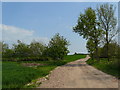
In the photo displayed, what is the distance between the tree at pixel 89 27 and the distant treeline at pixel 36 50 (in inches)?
541

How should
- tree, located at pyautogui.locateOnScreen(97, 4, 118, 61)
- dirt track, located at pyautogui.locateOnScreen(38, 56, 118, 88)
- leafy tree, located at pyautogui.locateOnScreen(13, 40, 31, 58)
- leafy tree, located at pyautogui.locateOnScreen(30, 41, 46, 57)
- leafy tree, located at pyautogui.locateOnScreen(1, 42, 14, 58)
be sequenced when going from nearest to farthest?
dirt track, located at pyautogui.locateOnScreen(38, 56, 118, 88) → tree, located at pyautogui.locateOnScreen(97, 4, 118, 61) → leafy tree, located at pyautogui.locateOnScreen(1, 42, 14, 58) → leafy tree, located at pyautogui.locateOnScreen(13, 40, 31, 58) → leafy tree, located at pyautogui.locateOnScreen(30, 41, 46, 57)

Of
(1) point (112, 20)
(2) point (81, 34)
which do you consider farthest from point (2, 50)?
(1) point (112, 20)

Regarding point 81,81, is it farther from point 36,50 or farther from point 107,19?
point 36,50

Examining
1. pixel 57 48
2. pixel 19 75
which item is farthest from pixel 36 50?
pixel 19 75

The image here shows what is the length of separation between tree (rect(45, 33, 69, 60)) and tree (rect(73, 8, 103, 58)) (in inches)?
528

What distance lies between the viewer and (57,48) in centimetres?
4947

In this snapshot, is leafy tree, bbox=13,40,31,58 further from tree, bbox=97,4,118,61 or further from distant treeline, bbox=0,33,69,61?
tree, bbox=97,4,118,61

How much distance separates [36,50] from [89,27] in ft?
114

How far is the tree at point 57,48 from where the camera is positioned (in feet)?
162

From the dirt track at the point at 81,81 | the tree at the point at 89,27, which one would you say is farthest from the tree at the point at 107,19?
the dirt track at the point at 81,81

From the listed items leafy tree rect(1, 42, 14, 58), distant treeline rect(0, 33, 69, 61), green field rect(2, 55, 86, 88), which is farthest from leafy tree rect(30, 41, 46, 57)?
green field rect(2, 55, 86, 88)

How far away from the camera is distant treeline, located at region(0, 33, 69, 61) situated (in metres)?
50.4

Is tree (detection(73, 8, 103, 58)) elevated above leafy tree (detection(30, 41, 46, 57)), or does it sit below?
above

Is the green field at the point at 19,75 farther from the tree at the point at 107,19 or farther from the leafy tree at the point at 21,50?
the leafy tree at the point at 21,50
